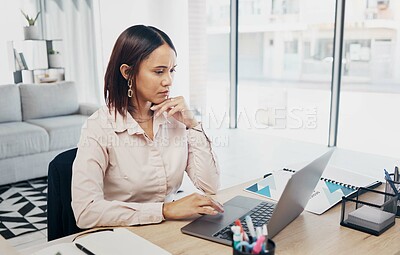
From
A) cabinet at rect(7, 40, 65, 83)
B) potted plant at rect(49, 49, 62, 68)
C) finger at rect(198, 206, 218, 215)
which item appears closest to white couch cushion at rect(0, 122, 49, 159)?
cabinet at rect(7, 40, 65, 83)

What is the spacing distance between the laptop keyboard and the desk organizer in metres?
0.20

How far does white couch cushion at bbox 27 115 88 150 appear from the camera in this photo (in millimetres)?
3785

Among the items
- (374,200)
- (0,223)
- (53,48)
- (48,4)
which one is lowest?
(0,223)

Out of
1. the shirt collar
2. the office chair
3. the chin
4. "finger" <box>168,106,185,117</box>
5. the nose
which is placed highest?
the nose

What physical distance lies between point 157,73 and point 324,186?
658 millimetres

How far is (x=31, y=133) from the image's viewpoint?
144 inches

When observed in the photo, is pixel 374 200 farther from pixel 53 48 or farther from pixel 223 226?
pixel 53 48

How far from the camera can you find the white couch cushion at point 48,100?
4.16 metres

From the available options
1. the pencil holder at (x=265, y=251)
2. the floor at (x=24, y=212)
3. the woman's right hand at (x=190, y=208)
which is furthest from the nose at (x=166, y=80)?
the floor at (x=24, y=212)

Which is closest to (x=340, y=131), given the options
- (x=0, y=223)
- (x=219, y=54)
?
(x=219, y=54)

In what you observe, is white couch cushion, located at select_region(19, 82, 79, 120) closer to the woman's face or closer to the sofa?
the sofa

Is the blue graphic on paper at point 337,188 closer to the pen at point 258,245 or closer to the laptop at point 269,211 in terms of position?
the laptop at point 269,211

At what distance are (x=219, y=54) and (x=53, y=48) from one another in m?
2.45

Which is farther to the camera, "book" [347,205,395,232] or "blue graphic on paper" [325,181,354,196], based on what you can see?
"blue graphic on paper" [325,181,354,196]
